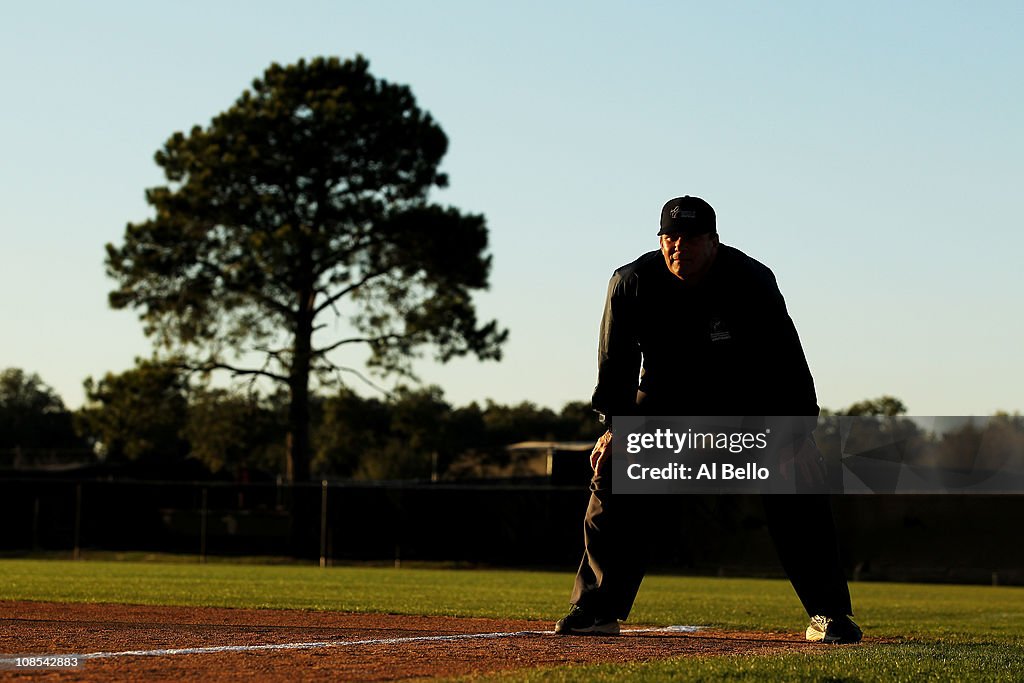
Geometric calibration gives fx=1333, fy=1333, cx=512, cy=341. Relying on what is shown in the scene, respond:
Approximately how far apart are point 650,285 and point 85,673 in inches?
125

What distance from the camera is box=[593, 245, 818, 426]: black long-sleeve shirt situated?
6.46 m

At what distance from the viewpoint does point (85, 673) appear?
15.9ft

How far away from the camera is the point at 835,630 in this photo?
6613mm

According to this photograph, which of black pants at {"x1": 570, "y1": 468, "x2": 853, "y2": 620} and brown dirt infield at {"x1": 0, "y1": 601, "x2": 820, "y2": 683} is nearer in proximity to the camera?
brown dirt infield at {"x1": 0, "y1": 601, "x2": 820, "y2": 683}

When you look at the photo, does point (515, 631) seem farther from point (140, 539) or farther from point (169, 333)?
point (169, 333)

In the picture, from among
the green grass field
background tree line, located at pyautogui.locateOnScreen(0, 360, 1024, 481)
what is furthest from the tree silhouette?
the green grass field

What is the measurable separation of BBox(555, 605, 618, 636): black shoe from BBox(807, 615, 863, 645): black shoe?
101 centimetres

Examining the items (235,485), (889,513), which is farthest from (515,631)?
(235,485)

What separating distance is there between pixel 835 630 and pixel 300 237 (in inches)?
1101

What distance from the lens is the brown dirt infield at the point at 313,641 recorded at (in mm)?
5074

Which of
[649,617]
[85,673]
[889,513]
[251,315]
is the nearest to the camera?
[85,673]

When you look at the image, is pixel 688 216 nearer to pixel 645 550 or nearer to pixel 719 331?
pixel 719 331

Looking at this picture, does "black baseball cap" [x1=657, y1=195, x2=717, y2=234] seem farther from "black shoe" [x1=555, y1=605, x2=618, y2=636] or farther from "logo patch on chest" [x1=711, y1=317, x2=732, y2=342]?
"black shoe" [x1=555, y1=605, x2=618, y2=636]

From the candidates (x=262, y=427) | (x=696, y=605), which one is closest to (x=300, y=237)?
(x=262, y=427)
